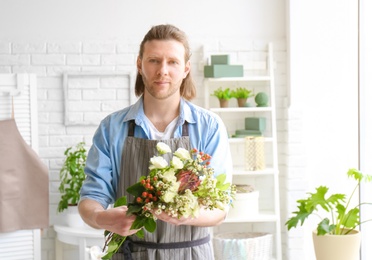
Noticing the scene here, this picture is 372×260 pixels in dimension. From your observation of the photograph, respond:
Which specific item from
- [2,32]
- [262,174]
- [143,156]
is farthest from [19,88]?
[143,156]

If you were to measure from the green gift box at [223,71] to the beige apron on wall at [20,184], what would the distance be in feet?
4.89

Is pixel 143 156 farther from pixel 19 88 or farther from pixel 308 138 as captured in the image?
pixel 308 138

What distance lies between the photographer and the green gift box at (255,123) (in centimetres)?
561

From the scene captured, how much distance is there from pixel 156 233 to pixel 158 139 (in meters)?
0.34

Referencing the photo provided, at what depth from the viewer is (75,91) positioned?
569 cm

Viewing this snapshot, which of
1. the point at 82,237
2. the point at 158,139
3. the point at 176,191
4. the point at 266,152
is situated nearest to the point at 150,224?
the point at 176,191

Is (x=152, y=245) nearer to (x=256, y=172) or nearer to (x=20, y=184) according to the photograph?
(x=20, y=184)

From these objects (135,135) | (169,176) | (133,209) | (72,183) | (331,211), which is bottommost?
(331,211)

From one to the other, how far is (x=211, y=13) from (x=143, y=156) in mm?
3504

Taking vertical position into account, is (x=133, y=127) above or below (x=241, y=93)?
below

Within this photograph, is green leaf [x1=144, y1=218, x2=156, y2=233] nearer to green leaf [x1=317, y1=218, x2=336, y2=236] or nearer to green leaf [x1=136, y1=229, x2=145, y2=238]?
green leaf [x1=136, y1=229, x2=145, y2=238]

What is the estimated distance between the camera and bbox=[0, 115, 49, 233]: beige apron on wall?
203 inches

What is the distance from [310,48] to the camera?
18.9ft

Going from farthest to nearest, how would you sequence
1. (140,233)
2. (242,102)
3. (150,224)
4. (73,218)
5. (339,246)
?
1. (242,102)
2. (73,218)
3. (339,246)
4. (140,233)
5. (150,224)
